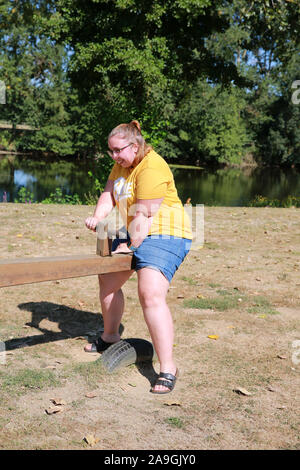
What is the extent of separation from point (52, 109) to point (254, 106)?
24375 mm

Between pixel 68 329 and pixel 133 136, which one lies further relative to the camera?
pixel 68 329

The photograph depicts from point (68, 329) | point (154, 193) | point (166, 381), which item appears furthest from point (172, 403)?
point (68, 329)

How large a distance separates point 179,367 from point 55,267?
143 cm

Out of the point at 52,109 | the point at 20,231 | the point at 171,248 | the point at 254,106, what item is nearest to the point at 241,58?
the point at 254,106

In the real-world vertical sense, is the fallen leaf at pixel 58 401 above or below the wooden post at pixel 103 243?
below

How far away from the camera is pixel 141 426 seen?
9.21ft

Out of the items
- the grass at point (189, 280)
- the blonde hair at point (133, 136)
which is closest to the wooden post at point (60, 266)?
the blonde hair at point (133, 136)

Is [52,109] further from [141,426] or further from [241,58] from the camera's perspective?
[141,426]

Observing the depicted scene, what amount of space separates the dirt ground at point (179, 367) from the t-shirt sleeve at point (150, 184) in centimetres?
136

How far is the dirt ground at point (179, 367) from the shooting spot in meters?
2.76

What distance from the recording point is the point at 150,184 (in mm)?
3064

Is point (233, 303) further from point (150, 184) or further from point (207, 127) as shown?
point (207, 127)

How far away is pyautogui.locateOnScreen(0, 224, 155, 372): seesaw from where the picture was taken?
2693 millimetres

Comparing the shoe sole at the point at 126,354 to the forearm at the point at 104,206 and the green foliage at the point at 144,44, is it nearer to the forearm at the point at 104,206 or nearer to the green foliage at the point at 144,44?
the forearm at the point at 104,206
